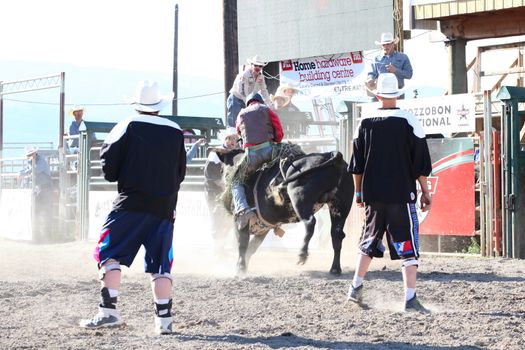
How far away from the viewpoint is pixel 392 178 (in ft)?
24.4

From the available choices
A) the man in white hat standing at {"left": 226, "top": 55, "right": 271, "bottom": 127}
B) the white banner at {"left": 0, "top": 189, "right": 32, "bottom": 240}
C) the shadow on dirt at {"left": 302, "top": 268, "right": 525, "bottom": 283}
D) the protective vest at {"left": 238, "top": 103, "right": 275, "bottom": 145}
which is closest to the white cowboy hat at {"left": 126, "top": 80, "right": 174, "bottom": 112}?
the protective vest at {"left": 238, "top": 103, "right": 275, "bottom": 145}

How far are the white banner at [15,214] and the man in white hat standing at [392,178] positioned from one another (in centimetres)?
1206

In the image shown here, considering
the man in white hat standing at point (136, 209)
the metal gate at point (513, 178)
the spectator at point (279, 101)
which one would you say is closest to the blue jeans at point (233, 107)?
the spectator at point (279, 101)

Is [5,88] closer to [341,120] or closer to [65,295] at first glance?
[341,120]

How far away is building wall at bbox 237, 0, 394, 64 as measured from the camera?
19203 millimetres

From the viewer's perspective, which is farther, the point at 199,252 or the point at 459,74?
the point at 459,74

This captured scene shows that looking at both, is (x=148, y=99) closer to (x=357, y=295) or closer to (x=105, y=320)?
(x=105, y=320)

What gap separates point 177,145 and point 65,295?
8.72ft

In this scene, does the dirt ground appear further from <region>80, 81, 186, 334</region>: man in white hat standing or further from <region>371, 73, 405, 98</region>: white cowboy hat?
<region>371, 73, 405, 98</region>: white cowboy hat

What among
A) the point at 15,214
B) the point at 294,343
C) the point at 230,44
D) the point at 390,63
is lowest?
the point at 294,343

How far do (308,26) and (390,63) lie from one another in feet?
24.5

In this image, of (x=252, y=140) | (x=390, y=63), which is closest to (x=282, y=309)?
(x=252, y=140)

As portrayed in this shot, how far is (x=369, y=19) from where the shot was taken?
19.2 meters

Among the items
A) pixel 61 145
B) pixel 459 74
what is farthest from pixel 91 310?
pixel 61 145
